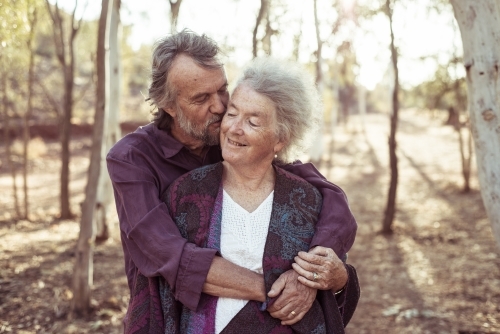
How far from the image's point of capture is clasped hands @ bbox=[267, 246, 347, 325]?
7.31 ft

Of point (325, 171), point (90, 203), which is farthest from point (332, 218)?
point (325, 171)

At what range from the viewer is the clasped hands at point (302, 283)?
223 cm

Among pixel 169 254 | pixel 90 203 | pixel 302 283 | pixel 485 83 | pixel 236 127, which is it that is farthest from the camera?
pixel 90 203

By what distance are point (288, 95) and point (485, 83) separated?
1.72 m

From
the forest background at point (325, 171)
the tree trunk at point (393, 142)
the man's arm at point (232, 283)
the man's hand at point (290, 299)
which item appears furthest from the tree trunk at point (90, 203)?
the tree trunk at point (393, 142)

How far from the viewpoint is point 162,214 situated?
2242 mm

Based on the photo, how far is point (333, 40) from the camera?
1442 cm

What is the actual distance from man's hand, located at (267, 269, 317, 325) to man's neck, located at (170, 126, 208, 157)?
0.92 m

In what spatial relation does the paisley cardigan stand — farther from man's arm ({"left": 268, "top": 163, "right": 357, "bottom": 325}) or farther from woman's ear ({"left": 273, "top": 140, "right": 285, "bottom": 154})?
woman's ear ({"left": 273, "top": 140, "right": 285, "bottom": 154})

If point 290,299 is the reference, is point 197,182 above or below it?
above

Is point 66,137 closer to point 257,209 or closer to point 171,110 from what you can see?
point 171,110

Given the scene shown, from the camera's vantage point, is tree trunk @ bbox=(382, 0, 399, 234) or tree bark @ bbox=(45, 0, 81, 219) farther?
tree trunk @ bbox=(382, 0, 399, 234)

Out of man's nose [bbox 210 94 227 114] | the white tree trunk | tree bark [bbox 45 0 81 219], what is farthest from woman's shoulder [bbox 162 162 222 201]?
tree bark [bbox 45 0 81 219]

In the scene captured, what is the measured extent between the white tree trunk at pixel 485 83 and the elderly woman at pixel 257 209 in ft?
4.95
